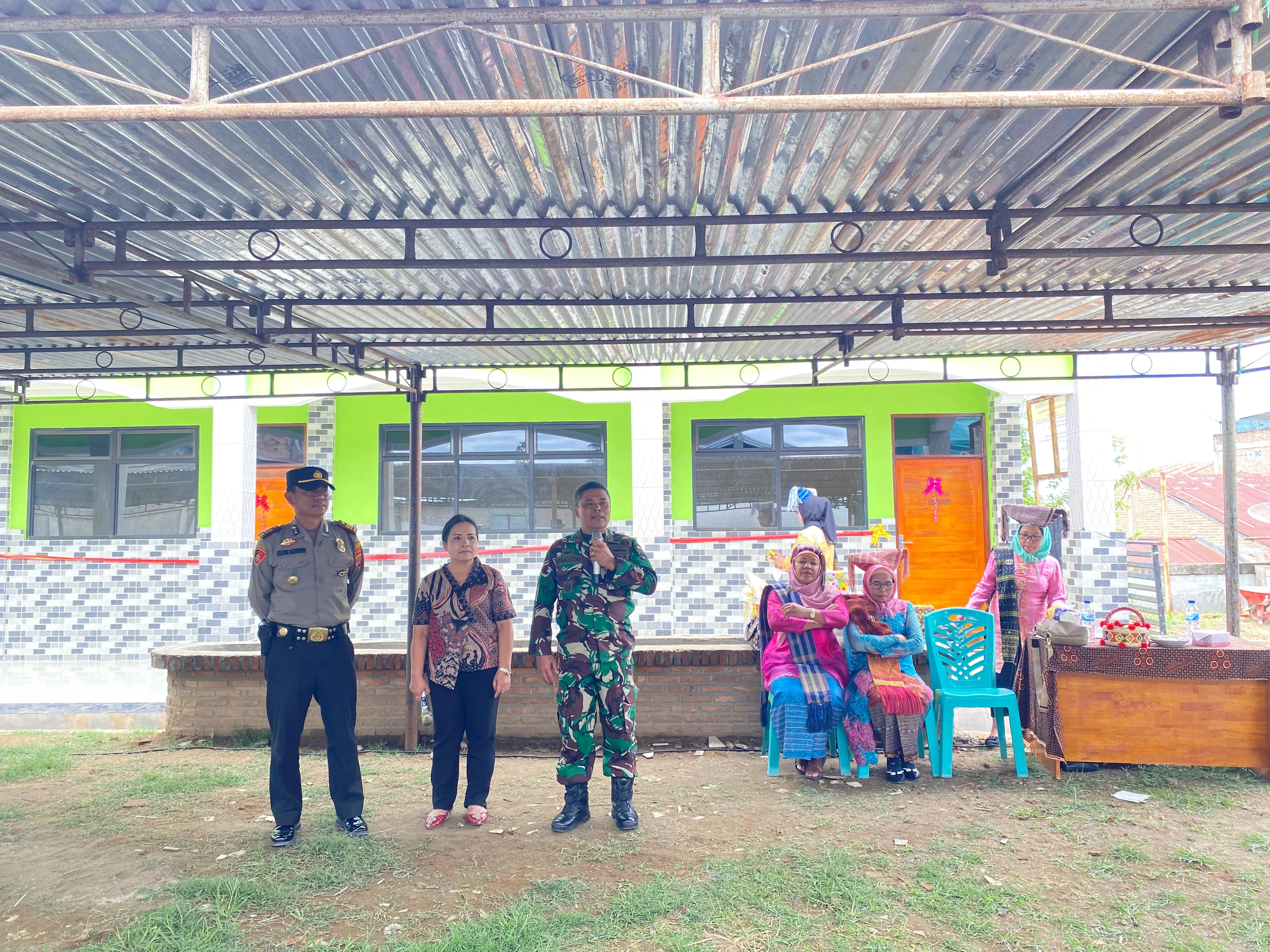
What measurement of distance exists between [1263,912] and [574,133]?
427 centimetres

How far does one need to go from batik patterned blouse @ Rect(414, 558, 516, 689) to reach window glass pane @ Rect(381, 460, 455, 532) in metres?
6.07

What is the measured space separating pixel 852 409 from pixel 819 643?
18.5 ft

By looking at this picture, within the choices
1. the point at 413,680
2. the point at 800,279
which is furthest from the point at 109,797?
the point at 800,279

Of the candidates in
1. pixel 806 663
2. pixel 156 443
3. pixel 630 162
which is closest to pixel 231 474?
pixel 156 443

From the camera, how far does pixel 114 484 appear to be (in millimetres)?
10688

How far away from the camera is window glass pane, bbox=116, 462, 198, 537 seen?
418 inches

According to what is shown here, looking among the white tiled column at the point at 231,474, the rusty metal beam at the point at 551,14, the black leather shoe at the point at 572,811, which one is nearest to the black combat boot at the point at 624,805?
the black leather shoe at the point at 572,811

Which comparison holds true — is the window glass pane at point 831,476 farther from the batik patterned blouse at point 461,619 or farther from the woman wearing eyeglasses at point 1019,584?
the batik patterned blouse at point 461,619

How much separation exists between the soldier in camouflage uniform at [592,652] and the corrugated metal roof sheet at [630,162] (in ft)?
4.97

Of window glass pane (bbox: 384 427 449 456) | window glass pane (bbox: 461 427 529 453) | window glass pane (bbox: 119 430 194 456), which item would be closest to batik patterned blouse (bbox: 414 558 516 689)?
window glass pane (bbox: 461 427 529 453)

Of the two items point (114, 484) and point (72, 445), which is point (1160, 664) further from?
point (72, 445)

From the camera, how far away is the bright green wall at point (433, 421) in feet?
33.7

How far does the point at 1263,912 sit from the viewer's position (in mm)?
3322

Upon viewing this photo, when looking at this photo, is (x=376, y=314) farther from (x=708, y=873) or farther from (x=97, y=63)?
(x=708, y=873)
